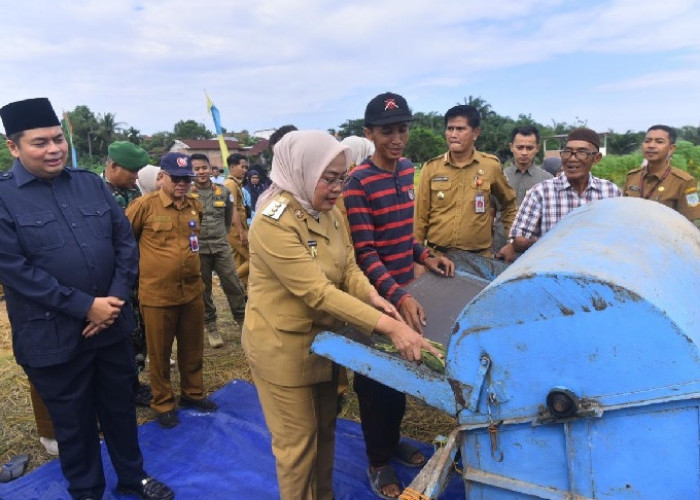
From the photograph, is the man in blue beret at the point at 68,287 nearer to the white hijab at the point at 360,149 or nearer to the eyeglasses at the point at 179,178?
the eyeglasses at the point at 179,178

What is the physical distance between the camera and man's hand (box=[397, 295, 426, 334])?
251cm

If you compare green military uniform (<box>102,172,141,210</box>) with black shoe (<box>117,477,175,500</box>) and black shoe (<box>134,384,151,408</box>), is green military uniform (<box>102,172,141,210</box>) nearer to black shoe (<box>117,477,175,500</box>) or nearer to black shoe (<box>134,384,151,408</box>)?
black shoe (<box>134,384,151,408</box>)

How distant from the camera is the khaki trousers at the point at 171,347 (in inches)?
144

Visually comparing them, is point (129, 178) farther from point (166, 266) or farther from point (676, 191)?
point (676, 191)

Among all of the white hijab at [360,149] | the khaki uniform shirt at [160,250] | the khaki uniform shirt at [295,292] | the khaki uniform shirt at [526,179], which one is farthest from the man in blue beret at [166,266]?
the khaki uniform shirt at [526,179]

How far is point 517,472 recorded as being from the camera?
1.79 metres

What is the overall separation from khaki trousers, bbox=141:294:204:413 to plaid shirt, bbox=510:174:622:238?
2476 mm

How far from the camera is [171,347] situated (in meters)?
3.78

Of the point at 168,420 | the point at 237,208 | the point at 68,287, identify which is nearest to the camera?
the point at 68,287

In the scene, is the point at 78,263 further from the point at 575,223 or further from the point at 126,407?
the point at 575,223

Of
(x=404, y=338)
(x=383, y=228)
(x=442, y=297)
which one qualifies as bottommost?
(x=442, y=297)

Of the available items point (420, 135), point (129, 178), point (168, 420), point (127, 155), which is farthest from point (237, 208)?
point (420, 135)

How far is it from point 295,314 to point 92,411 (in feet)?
4.67

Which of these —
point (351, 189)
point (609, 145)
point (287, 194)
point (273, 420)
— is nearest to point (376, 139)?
point (351, 189)
